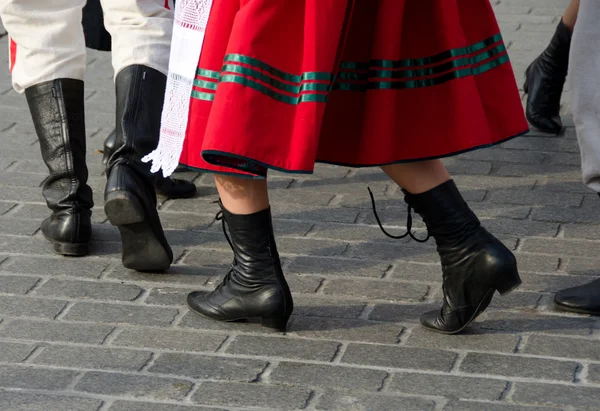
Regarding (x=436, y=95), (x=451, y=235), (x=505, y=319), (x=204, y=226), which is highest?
(x=436, y=95)

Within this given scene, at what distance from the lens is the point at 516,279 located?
306 centimetres

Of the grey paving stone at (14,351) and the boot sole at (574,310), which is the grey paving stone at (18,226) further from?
the boot sole at (574,310)

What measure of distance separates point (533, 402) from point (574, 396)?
11 cm

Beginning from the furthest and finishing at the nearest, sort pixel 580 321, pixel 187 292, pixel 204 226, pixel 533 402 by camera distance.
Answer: pixel 204 226, pixel 187 292, pixel 580 321, pixel 533 402

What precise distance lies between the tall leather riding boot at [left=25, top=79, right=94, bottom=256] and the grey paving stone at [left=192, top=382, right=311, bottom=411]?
115 centimetres

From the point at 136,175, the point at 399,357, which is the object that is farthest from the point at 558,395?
the point at 136,175

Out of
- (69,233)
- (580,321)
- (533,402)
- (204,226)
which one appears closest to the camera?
(533,402)

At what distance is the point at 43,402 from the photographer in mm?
2707

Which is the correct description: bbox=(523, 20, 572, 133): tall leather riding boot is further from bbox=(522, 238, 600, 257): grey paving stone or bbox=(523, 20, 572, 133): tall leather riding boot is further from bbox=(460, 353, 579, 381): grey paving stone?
bbox=(460, 353, 579, 381): grey paving stone

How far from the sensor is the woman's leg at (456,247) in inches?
119

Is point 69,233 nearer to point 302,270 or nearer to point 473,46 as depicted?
point 302,270

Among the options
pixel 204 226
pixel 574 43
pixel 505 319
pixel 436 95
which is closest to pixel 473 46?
pixel 436 95

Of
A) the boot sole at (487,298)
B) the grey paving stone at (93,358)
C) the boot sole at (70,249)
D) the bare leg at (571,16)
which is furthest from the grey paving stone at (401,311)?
the bare leg at (571,16)

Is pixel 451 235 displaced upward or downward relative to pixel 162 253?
upward
